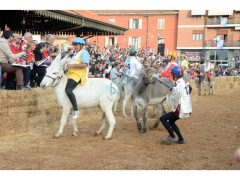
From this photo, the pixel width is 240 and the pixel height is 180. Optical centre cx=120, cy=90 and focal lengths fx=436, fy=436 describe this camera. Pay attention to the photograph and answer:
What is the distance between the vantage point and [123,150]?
881 centimetres

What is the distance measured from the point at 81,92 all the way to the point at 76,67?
602mm

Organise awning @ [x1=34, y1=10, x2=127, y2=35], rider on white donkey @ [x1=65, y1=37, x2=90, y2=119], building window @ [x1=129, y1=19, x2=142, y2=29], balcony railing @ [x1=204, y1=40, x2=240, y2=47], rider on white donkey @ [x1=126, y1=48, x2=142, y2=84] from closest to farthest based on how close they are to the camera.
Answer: rider on white donkey @ [x1=65, y1=37, x2=90, y2=119]
rider on white donkey @ [x1=126, y1=48, x2=142, y2=84]
awning @ [x1=34, y1=10, x2=127, y2=35]
building window @ [x1=129, y1=19, x2=142, y2=29]
balcony railing @ [x1=204, y1=40, x2=240, y2=47]

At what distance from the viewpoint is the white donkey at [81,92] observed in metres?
10.2

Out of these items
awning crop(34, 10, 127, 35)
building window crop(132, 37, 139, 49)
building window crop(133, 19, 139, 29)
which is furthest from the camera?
building window crop(133, 19, 139, 29)

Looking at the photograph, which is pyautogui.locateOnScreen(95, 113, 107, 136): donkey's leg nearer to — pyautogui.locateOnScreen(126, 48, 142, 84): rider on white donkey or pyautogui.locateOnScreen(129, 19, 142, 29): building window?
pyautogui.locateOnScreen(126, 48, 142, 84): rider on white donkey

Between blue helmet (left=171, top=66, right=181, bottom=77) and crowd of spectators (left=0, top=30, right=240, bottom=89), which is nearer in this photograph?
blue helmet (left=171, top=66, right=181, bottom=77)

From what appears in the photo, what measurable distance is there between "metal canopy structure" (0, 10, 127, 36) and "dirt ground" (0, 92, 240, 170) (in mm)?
3836

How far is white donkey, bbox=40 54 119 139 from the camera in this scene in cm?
1020

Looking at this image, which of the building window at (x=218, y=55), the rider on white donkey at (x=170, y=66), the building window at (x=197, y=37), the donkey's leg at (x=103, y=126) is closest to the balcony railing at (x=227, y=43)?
the building window at (x=218, y=55)

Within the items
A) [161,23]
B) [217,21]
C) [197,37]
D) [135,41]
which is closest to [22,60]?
[135,41]

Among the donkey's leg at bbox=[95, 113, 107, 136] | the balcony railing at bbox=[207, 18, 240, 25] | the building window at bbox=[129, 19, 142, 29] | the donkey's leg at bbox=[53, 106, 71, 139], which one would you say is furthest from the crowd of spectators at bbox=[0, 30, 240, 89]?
the balcony railing at bbox=[207, 18, 240, 25]

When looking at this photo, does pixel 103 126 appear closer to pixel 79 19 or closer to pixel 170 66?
pixel 170 66

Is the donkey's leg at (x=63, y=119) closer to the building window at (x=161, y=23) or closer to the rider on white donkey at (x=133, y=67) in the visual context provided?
the rider on white donkey at (x=133, y=67)
